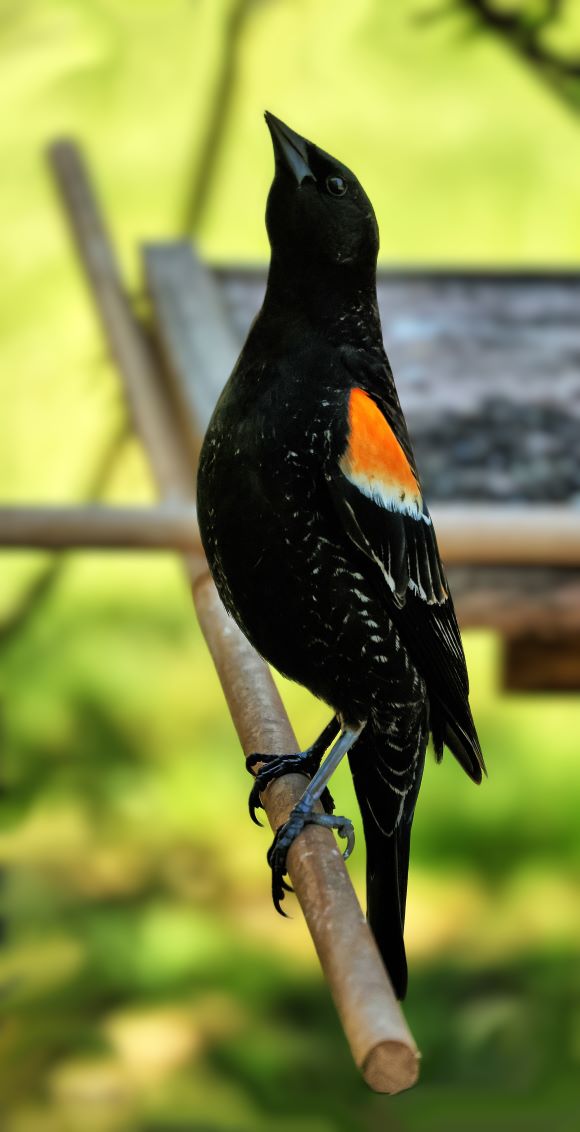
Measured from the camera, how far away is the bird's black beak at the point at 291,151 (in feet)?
3.18

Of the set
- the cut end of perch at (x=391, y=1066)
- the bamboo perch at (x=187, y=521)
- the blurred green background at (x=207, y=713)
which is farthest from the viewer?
the blurred green background at (x=207, y=713)

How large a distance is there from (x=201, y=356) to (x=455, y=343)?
0.54 meters

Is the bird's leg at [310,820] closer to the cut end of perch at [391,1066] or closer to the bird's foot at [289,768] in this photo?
the bird's foot at [289,768]

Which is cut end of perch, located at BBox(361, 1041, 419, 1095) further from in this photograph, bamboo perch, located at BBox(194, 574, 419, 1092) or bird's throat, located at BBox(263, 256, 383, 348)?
bird's throat, located at BBox(263, 256, 383, 348)

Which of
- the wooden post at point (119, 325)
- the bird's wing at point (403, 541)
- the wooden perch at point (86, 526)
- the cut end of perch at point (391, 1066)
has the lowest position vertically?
the cut end of perch at point (391, 1066)

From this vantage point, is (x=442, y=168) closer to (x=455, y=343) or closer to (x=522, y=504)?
(x=455, y=343)

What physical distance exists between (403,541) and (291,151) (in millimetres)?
308

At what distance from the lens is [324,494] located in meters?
1.01

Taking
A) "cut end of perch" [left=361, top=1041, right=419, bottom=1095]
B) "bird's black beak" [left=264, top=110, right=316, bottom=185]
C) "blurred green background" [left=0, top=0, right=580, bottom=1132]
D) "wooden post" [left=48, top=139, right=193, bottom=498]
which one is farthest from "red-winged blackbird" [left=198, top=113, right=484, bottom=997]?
"blurred green background" [left=0, top=0, right=580, bottom=1132]

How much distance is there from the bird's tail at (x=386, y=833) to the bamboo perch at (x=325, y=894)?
6cm

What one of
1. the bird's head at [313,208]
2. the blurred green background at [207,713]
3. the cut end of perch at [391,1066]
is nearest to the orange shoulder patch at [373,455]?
the bird's head at [313,208]

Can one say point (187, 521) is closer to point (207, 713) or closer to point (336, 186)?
point (336, 186)

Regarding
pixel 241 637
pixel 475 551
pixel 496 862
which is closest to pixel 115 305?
pixel 475 551

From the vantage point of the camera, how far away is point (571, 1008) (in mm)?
2984
